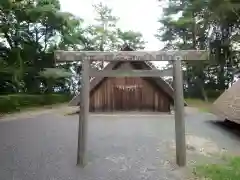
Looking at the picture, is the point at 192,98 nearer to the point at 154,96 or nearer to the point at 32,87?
the point at 154,96

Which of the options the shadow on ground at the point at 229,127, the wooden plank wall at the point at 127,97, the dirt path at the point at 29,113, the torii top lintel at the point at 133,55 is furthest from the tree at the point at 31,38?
the torii top lintel at the point at 133,55

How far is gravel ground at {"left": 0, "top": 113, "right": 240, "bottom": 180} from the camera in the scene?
4.71m

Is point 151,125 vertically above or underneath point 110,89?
underneath

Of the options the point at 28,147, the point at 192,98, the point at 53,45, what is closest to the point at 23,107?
the point at 53,45

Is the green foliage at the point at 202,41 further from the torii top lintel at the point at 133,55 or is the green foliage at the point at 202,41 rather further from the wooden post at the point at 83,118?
the wooden post at the point at 83,118

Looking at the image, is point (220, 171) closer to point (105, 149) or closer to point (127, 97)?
point (105, 149)

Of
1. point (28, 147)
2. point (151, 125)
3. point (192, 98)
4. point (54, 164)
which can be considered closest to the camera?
point (54, 164)

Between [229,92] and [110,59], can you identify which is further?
[229,92]

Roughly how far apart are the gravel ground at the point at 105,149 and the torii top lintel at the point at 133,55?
187cm

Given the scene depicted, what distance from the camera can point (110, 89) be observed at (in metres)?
13.4

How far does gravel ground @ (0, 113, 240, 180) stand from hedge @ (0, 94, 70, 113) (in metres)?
3.83

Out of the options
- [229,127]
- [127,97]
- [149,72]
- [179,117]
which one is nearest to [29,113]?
[127,97]

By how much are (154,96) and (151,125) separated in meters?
3.82

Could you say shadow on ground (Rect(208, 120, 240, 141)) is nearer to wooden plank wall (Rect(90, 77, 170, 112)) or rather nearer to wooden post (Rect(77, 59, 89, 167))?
wooden plank wall (Rect(90, 77, 170, 112))
